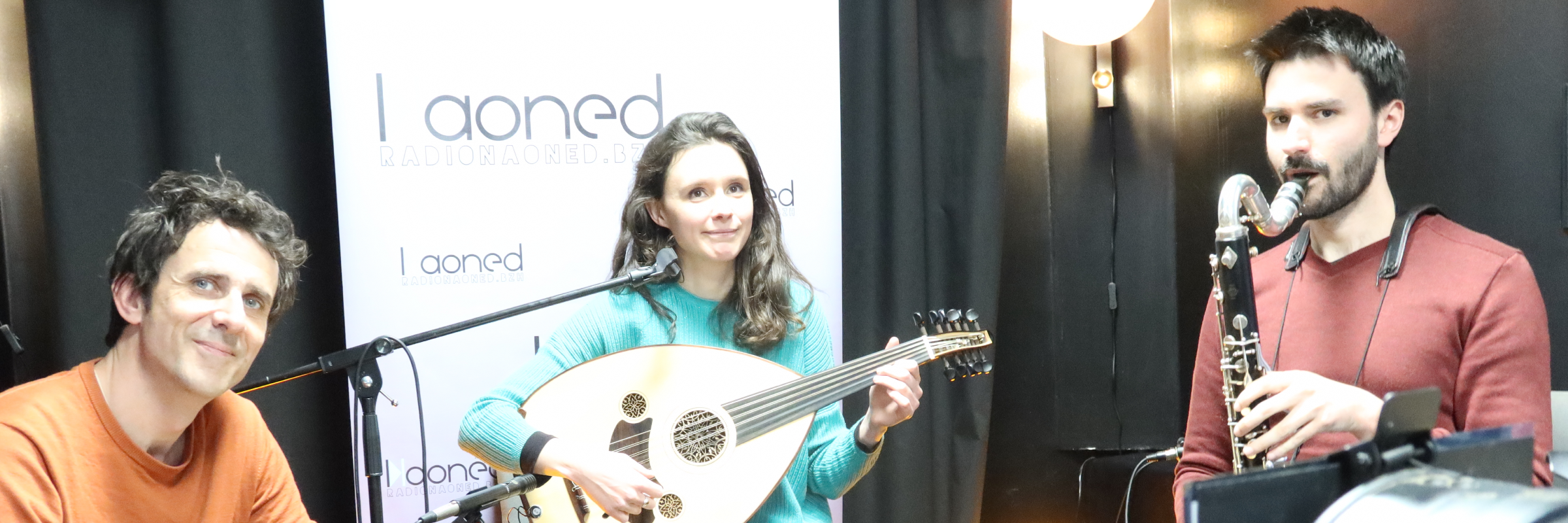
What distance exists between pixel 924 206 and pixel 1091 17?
75 cm

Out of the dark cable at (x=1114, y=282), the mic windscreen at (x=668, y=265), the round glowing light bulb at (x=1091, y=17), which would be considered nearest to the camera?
the mic windscreen at (x=668, y=265)

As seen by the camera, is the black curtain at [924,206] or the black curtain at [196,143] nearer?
the black curtain at [196,143]

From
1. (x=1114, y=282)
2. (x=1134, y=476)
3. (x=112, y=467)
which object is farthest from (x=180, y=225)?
(x=1114, y=282)

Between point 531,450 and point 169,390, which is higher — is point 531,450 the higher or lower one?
the lower one

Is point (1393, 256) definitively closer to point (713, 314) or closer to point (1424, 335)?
point (1424, 335)

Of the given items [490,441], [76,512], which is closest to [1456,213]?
[490,441]

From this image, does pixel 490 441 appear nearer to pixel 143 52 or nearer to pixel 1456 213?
pixel 143 52

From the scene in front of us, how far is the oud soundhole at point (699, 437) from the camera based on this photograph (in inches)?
83.7

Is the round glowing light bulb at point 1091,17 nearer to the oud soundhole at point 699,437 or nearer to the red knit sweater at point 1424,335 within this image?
the red knit sweater at point 1424,335

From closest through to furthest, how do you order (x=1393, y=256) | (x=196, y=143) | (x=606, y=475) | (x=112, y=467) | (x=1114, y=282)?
(x=112, y=467), (x=1393, y=256), (x=606, y=475), (x=196, y=143), (x=1114, y=282)

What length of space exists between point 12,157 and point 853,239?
228 cm

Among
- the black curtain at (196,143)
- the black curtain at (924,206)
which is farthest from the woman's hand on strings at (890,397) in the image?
the black curtain at (196,143)

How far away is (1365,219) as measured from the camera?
181 cm

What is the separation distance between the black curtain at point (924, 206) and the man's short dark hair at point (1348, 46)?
1393mm
